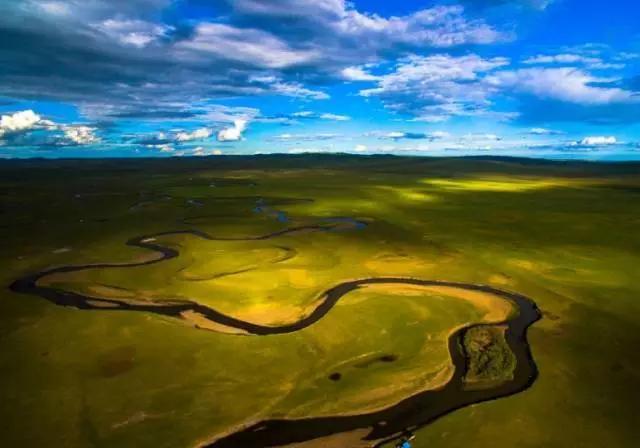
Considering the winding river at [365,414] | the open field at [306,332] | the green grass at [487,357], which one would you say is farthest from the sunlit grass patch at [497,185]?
the green grass at [487,357]

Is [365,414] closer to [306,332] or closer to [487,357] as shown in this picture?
[487,357]

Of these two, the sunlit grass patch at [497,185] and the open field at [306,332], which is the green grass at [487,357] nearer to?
the open field at [306,332]

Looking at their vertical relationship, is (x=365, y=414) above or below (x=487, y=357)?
below

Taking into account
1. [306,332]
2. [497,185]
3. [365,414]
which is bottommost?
[365,414]

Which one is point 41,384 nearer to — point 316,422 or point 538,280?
point 316,422

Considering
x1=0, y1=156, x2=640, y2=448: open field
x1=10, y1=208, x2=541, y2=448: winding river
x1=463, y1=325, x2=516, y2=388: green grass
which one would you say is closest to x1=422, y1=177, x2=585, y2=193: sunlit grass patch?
x1=0, y1=156, x2=640, y2=448: open field

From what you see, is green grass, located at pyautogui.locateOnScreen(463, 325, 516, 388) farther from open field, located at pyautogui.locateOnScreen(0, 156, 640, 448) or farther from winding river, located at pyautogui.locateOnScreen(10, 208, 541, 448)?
winding river, located at pyautogui.locateOnScreen(10, 208, 541, 448)

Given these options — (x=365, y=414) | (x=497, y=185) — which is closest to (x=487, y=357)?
(x=365, y=414)
